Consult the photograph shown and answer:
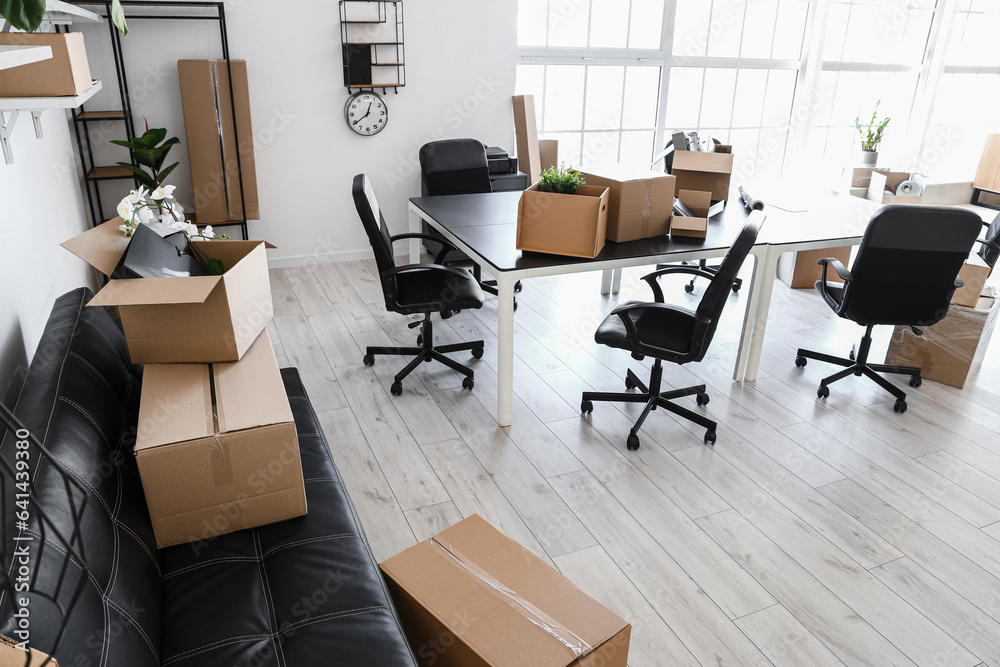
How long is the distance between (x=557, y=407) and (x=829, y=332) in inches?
81.5

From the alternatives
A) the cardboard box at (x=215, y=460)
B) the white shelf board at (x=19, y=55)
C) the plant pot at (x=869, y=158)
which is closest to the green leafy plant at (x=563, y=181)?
the cardboard box at (x=215, y=460)

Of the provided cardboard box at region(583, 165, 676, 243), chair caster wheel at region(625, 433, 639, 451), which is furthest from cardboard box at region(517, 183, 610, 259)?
chair caster wheel at region(625, 433, 639, 451)

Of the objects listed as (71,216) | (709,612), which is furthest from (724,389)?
(71,216)

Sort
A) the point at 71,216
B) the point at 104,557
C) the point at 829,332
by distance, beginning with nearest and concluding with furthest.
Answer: the point at 104,557 → the point at 71,216 → the point at 829,332

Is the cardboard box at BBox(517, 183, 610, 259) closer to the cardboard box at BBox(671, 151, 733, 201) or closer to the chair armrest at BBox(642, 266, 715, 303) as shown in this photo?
the chair armrest at BBox(642, 266, 715, 303)

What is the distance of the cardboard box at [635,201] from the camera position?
312 centimetres

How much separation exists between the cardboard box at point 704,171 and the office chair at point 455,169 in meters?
1.31

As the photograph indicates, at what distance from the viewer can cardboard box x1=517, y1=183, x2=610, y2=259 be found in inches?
114

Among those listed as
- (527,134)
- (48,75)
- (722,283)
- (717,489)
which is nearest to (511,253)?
(722,283)

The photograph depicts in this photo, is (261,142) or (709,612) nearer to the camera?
(709,612)

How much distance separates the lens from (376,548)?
2.38 meters

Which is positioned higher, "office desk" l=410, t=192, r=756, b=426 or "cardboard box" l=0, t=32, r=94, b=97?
"cardboard box" l=0, t=32, r=94, b=97

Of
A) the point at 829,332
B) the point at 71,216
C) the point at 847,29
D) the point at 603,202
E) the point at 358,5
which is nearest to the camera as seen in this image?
the point at 603,202

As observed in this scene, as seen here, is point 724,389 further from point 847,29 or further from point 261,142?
point 847,29
